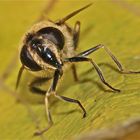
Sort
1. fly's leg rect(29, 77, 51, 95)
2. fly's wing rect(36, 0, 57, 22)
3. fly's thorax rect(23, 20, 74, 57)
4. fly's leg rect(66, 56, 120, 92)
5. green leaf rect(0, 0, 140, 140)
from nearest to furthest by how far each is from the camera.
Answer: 1. green leaf rect(0, 0, 140, 140)
2. fly's leg rect(66, 56, 120, 92)
3. fly's thorax rect(23, 20, 74, 57)
4. fly's leg rect(29, 77, 51, 95)
5. fly's wing rect(36, 0, 57, 22)

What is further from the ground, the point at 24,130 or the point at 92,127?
the point at 24,130

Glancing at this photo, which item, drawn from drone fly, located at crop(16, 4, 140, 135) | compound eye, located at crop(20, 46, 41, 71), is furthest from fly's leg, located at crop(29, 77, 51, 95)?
compound eye, located at crop(20, 46, 41, 71)

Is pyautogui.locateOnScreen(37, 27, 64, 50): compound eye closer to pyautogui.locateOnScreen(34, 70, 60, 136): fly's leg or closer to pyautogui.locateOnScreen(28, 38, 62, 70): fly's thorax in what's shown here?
pyautogui.locateOnScreen(28, 38, 62, 70): fly's thorax

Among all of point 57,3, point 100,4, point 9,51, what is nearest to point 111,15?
point 100,4

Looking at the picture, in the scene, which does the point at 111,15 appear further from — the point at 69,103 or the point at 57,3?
the point at 69,103

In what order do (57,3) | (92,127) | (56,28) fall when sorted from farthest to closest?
(57,3), (56,28), (92,127)

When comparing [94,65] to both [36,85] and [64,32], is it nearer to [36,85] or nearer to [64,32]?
[64,32]
